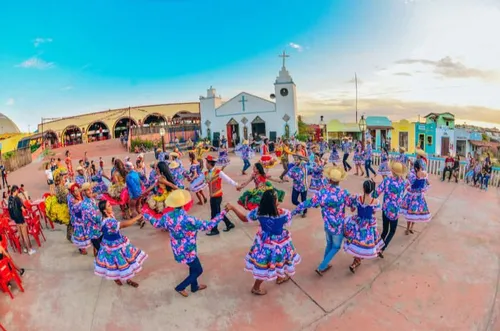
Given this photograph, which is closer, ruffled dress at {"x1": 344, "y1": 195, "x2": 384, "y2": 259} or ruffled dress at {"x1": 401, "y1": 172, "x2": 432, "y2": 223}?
ruffled dress at {"x1": 344, "y1": 195, "x2": 384, "y2": 259}

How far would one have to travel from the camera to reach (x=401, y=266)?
504 centimetres

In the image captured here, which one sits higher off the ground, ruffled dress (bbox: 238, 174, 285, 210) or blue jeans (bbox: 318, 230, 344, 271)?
ruffled dress (bbox: 238, 174, 285, 210)

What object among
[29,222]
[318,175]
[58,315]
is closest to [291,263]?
[58,315]

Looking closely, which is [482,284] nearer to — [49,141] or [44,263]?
[44,263]

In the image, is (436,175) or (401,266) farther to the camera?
(436,175)

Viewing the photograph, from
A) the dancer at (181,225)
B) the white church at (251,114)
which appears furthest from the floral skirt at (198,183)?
the white church at (251,114)

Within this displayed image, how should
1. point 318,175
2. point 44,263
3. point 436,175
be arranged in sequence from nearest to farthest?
point 44,263
point 318,175
point 436,175

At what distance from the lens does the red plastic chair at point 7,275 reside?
450 centimetres

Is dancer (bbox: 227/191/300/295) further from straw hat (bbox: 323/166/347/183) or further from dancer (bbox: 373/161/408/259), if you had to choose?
dancer (bbox: 373/161/408/259)

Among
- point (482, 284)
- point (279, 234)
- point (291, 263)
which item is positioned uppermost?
point (279, 234)

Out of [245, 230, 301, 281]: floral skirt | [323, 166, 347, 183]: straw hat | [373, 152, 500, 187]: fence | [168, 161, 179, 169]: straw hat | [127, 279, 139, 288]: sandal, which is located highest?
[323, 166, 347, 183]: straw hat

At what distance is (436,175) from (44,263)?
12.6m

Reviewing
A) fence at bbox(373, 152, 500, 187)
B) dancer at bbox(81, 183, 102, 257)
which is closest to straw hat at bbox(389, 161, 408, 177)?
dancer at bbox(81, 183, 102, 257)

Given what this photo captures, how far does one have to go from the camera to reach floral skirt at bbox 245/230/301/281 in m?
4.05
